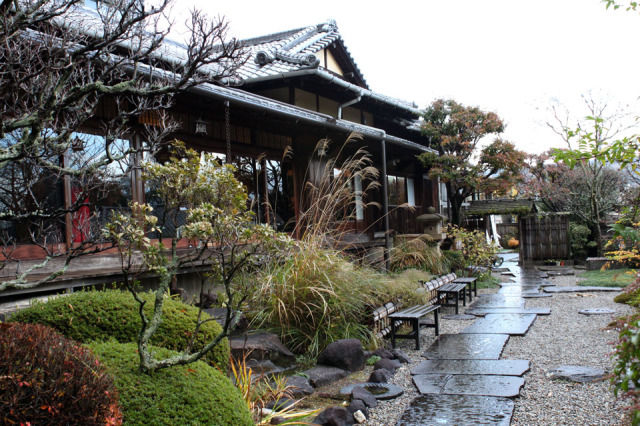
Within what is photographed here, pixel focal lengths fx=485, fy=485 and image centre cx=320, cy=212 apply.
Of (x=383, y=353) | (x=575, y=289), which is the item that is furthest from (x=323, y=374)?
(x=575, y=289)

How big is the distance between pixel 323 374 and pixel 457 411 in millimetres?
1131

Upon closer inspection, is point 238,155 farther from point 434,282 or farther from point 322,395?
point 322,395

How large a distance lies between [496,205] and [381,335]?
1191 cm

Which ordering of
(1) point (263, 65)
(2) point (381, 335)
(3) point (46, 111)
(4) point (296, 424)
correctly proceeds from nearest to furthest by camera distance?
(3) point (46, 111) → (4) point (296, 424) → (2) point (381, 335) → (1) point (263, 65)

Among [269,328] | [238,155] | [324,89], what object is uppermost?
[324,89]

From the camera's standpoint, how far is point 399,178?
13508mm

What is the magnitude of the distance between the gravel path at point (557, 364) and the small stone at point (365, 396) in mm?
47

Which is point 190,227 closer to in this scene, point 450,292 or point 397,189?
point 450,292

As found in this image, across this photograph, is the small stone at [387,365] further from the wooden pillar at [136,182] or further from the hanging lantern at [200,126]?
the hanging lantern at [200,126]

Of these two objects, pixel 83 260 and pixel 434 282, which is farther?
pixel 434 282

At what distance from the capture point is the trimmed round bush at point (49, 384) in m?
1.54

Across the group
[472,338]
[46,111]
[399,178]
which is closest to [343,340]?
[472,338]

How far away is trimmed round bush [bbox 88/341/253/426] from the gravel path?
4.16 feet

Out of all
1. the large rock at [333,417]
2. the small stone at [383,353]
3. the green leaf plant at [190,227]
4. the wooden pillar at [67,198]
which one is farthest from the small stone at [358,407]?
the wooden pillar at [67,198]
